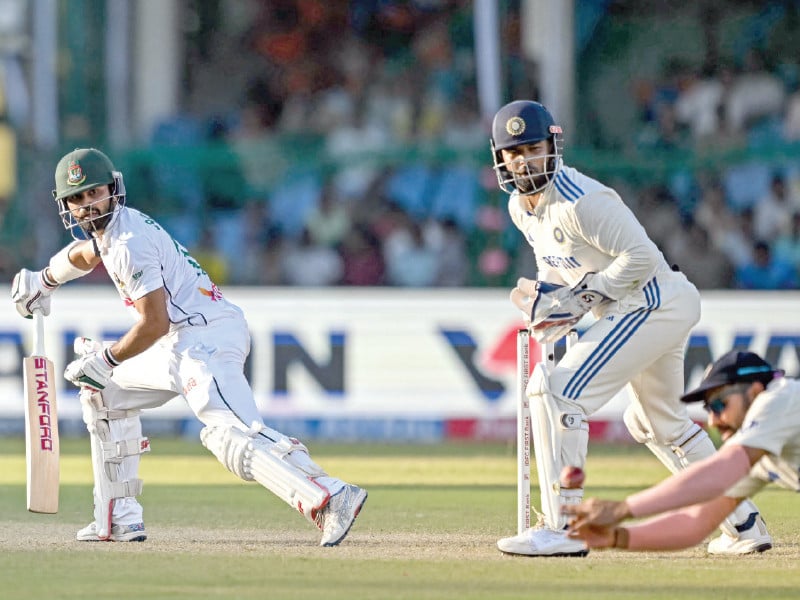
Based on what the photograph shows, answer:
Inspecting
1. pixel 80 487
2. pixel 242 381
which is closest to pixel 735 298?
pixel 80 487

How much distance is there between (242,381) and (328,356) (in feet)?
20.1

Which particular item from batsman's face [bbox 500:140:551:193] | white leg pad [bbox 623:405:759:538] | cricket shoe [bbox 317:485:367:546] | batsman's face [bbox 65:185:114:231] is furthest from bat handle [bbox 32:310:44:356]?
white leg pad [bbox 623:405:759:538]

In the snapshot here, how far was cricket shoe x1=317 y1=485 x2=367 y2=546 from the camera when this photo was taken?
6.83 m

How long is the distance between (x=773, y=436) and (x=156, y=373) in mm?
3272

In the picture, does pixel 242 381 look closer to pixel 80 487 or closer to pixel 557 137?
pixel 557 137

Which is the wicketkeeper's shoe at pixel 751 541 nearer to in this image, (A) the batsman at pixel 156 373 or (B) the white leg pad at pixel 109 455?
(A) the batsman at pixel 156 373

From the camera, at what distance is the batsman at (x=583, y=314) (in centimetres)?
650

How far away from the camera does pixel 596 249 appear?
672 centimetres

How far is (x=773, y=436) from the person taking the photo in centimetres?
497

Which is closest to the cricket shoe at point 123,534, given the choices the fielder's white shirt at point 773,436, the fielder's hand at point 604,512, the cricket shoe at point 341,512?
the cricket shoe at point 341,512

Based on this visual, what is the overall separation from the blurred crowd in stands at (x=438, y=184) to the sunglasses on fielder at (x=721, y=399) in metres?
8.46

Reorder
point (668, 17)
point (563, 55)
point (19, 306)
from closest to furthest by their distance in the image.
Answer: point (19, 306)
point (563, 55)
point (668, 17)

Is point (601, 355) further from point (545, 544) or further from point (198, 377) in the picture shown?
point (198, 377)

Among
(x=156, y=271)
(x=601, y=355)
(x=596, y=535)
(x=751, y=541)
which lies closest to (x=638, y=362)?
(x=601, y=355)
